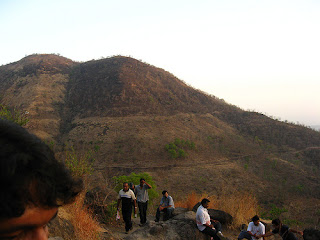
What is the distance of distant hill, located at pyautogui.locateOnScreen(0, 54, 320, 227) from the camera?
17.7 m

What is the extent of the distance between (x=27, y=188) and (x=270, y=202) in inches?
677

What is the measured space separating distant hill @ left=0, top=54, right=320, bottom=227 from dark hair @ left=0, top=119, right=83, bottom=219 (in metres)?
14.3

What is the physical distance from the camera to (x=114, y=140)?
22156mm

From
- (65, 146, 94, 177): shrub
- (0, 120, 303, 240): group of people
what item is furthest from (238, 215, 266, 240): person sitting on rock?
(0, 120, 303, 240): group of people

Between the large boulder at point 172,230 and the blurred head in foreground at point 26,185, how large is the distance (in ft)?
19.3

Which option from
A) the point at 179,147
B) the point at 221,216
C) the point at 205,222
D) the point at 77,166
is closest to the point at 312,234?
the point at 205,222

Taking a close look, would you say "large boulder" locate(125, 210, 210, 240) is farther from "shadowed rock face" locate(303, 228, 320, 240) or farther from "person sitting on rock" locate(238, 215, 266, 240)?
"shadowed rock face" locate(303, 228, 320, 240)

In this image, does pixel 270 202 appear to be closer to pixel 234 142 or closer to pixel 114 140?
pixel 234 142

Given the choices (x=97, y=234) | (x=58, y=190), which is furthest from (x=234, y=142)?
(x=58, y=190)

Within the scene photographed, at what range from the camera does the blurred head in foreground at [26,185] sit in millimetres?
645

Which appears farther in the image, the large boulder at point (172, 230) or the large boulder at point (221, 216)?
the large boulder at point (221, 216)

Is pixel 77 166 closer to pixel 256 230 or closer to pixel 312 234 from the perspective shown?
pixel 256 230

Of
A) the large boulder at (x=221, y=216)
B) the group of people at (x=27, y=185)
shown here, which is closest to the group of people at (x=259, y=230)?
the large boulder at (x=221, y=216)

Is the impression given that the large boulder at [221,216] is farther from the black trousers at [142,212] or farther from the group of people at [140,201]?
the black trousers at [142,212]
